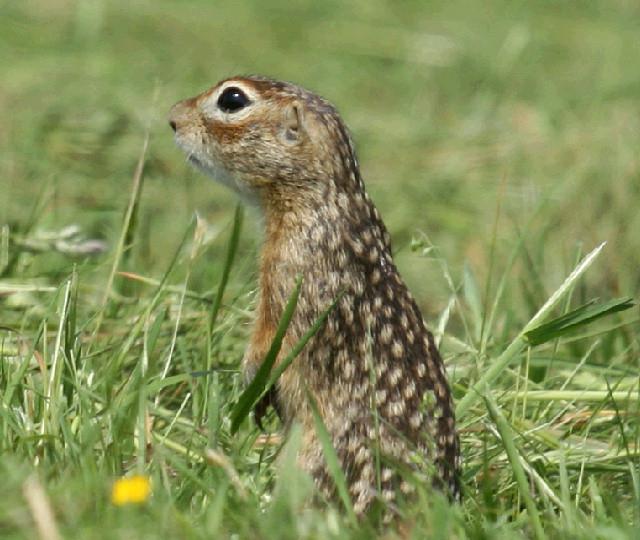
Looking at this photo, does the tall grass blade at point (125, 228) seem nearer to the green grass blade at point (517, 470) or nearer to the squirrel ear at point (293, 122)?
the squirrel ear at point (293, 122)

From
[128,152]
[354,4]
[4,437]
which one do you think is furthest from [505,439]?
[354,4]

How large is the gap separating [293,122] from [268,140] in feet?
0.32

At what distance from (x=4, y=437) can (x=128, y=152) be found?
14.8 feet

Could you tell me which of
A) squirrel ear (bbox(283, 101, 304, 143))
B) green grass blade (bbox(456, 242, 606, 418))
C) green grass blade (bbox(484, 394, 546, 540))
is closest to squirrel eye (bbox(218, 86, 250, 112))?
squirrel ear (bbox(283, 101, 304, 143))

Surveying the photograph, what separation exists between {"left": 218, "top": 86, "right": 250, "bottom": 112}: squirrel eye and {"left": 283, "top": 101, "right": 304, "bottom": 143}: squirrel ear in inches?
6.1

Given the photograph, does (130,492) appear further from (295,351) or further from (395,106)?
(395,106)

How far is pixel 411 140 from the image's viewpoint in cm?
915

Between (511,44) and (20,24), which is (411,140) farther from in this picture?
(20,24)

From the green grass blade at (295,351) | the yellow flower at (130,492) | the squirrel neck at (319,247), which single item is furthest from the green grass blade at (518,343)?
the yellow flower at (130,492)

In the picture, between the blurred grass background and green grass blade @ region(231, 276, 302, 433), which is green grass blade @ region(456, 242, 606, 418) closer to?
green grass blade @ region(231, 276, 302, 433)

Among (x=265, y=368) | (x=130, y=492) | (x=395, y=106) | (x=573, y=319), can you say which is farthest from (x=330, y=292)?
(x=395, y=106)

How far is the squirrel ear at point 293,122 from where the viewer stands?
4789 mm

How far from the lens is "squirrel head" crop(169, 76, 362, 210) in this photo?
4734 mm

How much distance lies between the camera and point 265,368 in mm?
4133
